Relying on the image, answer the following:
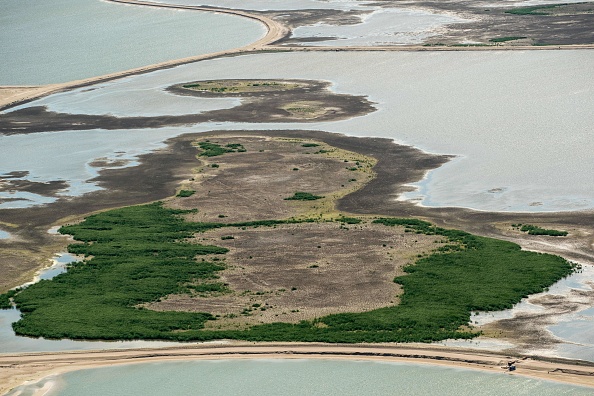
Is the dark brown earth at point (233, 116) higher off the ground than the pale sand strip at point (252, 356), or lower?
higher

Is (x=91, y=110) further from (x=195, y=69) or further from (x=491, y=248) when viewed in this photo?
(x=491, y=248)

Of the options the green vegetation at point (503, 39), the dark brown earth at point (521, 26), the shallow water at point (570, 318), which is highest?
the dark brown earth at point (521, 26)

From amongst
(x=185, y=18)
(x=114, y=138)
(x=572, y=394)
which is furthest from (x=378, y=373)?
(x=185, y=18)

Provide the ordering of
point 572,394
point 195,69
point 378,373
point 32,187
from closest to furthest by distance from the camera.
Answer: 1. point 572,394
2. point 378,373
3. point 32,187
4. point 195,69

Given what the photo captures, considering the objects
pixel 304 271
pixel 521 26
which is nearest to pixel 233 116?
pixel 304 271

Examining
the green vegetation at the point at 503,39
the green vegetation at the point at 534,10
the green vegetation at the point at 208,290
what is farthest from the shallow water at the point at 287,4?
the green vegetation at the point at 208,290

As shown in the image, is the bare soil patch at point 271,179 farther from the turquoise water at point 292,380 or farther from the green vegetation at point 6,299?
the turquoise water at point 292,380

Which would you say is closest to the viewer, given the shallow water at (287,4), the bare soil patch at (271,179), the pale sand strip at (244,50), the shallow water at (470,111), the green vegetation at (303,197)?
the bare soil patch at (271,179)
